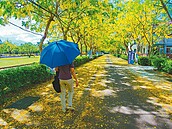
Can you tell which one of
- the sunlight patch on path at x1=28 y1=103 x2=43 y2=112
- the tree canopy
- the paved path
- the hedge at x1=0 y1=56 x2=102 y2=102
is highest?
the tree canopy

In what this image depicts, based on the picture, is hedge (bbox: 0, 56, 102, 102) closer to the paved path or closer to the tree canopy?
the paved path

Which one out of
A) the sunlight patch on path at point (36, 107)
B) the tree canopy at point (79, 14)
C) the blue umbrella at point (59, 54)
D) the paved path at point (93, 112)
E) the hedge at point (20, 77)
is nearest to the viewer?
the paved path at point (93, 112)

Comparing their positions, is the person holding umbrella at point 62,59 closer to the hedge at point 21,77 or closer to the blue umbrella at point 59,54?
the blue umbrella at point 59,54

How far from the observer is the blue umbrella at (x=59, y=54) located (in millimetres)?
4680

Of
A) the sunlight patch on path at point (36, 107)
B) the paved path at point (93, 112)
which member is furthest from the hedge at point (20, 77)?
the sunlight patch on path at point (36, 107)

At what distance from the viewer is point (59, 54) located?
472 centimetres

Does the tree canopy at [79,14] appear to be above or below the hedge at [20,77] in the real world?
above

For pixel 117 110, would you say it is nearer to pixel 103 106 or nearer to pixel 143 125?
pixel 103 106

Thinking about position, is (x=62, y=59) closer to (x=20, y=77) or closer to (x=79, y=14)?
(x=20, y=77)

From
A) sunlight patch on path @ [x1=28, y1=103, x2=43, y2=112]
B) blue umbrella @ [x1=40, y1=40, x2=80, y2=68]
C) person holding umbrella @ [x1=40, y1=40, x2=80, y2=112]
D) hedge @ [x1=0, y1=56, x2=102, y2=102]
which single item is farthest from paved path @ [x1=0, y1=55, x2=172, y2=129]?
blue umbrella @ [x1=40, y1=40, x2=80, y2=68]

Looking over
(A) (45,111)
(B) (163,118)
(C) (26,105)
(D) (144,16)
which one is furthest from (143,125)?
(D) (144,16)

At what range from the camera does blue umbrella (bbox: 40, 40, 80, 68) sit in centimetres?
468

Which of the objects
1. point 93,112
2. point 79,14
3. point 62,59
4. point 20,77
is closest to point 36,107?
point 93,112

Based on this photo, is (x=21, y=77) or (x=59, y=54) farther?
(x=21, y=77)
